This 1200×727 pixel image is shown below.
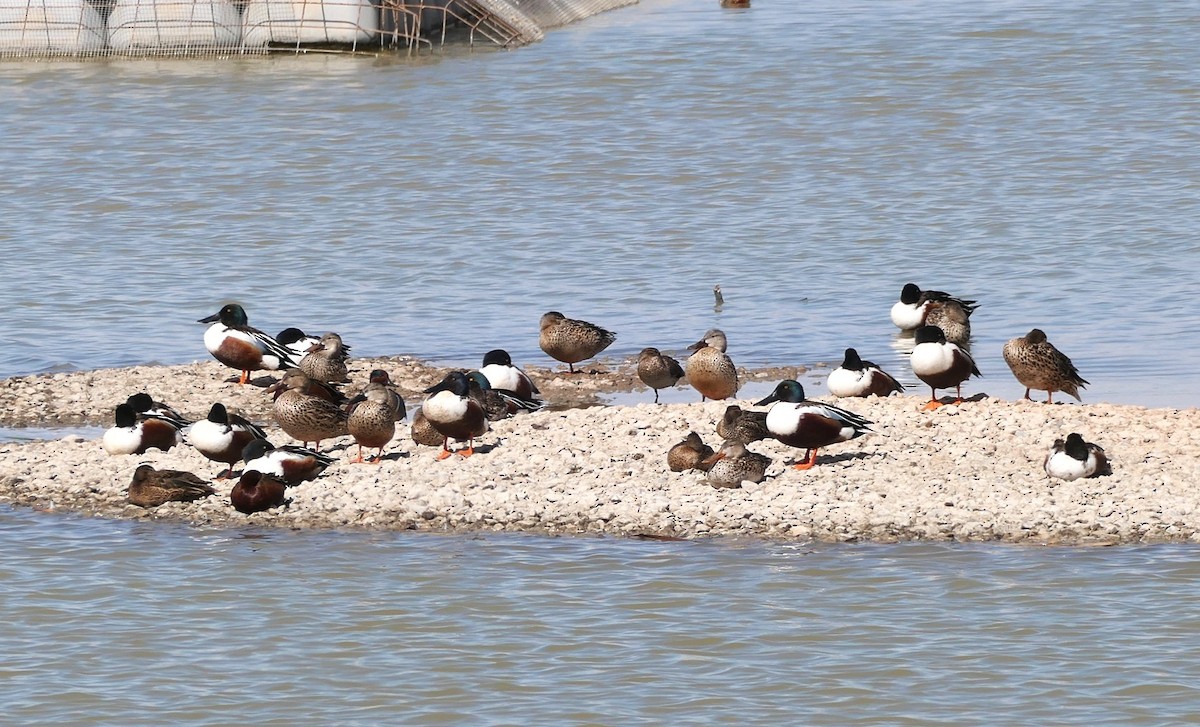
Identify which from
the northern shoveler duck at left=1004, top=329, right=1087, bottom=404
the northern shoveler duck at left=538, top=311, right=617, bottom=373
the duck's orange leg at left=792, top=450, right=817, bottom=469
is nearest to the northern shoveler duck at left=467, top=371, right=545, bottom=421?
the northern shoveler duck at left=538, top=311, right=617, bottom=373

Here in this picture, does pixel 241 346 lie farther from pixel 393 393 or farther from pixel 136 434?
pixel 393 393

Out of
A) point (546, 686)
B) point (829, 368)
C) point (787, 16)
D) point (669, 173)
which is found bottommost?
point (546, 686)

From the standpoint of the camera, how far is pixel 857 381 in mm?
18422

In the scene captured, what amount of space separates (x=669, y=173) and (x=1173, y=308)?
1427 centimetres

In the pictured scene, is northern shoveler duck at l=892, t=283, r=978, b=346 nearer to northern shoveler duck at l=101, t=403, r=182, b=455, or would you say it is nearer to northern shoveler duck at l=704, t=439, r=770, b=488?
northern shoveler duck at l=704, t=439, r=770, b=488

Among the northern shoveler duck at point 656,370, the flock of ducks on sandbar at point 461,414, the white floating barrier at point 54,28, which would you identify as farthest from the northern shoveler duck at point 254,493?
the white floating barrier at point 54,28

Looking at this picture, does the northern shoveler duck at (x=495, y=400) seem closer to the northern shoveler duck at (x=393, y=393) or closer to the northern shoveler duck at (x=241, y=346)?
the northern shoveler duck at (x=393, y=393)

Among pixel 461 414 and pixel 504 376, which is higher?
pixel 504 376

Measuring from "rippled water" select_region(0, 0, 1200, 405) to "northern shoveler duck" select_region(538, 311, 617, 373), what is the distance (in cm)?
112

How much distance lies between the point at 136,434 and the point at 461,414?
3227 millimetres

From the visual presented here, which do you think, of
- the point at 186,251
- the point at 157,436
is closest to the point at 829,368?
the point at 157,436

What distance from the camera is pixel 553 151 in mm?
40000

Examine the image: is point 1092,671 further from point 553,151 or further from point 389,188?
point 553,151

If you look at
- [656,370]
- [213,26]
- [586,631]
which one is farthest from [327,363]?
[213,26]
